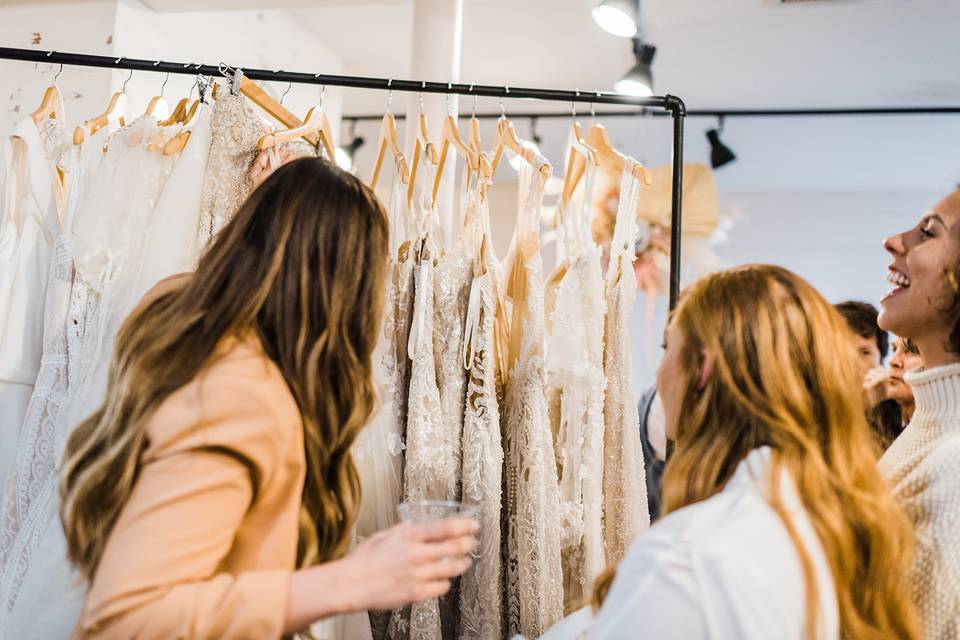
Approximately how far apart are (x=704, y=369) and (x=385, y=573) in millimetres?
539

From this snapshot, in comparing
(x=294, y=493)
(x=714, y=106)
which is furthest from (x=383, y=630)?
(x=714, y=106)

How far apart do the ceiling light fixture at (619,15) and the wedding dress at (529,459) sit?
4.21 feet

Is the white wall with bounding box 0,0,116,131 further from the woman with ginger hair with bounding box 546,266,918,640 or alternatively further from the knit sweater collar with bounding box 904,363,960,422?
the knit sweater collar with bounding box 904,363,960,422

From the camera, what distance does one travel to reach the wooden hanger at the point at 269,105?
1.87 meters

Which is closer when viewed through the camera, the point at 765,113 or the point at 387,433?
the point at 387,433

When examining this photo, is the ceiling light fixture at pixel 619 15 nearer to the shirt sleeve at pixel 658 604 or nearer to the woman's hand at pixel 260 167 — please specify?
the woman's hand at pixel 260 167

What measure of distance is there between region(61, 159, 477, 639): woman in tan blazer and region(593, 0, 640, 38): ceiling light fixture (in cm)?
205

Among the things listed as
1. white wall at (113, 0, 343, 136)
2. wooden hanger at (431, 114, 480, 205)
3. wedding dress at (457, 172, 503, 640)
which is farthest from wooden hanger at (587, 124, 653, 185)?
white wall at (113, 0, 343, 136)

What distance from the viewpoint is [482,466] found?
70.2 inches

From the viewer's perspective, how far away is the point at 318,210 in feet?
3.82

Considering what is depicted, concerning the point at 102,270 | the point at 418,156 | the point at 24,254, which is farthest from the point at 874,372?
the point at 24,254

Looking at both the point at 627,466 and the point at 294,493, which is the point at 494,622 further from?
the point at 294,493

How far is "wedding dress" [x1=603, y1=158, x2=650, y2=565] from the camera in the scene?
1.88 meters

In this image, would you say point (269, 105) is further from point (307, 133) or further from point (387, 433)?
point (387, 433)
